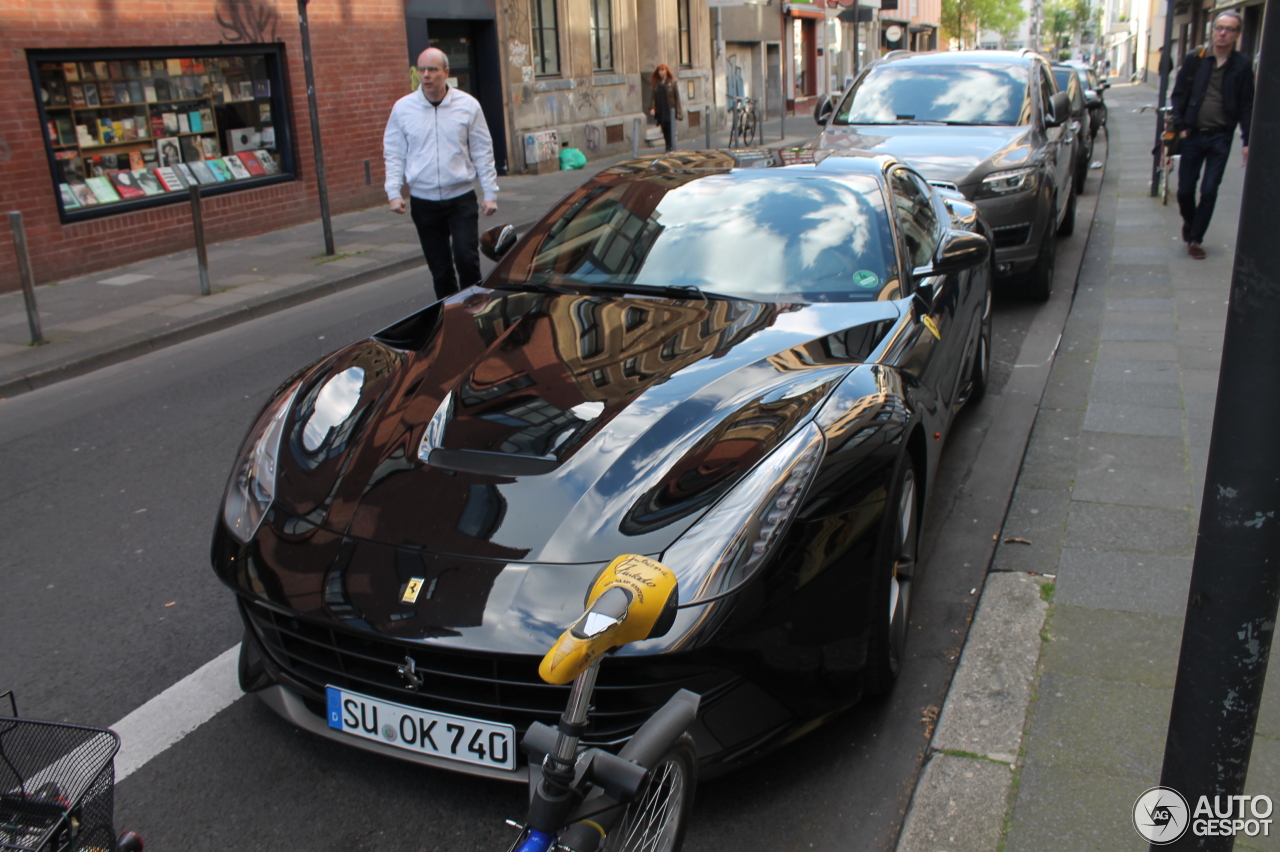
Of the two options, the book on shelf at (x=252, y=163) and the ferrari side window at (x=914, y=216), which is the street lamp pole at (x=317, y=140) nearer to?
the book on shelf at (x=252, y=163)

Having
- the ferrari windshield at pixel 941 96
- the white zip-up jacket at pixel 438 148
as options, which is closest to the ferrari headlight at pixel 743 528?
the white zip-up jacket at pixel 438 148

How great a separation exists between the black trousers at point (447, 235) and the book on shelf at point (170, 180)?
5.63 meters

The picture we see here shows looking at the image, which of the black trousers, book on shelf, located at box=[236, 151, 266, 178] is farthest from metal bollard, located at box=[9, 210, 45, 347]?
book on shelf, located at box=[236, 151, 266, 178]

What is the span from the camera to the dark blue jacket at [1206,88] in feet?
29.0

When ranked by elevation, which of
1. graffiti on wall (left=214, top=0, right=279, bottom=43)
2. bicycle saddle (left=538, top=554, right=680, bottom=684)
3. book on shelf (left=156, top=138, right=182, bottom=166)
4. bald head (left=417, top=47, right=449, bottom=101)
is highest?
graffiti on wall (left=214, top=0, right=279, bottom=43)

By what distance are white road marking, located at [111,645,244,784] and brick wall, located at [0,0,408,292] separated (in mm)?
8374

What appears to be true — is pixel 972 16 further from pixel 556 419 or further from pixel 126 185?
pixel 556 419

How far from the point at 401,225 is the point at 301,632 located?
11.3 m

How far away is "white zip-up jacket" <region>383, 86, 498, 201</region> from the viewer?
7770 mm

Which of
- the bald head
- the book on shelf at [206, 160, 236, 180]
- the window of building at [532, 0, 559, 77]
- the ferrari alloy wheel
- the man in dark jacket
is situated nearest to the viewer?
the ferrari alloy wheel

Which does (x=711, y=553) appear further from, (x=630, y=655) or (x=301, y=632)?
(x=301, y=632)

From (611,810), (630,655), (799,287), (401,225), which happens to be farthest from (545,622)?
(401,225)

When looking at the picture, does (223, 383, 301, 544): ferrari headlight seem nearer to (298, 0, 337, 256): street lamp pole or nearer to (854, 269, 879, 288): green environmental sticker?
(854, 269, 879, 288): green environmental sticker

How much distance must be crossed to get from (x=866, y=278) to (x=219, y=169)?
11.1 meters
